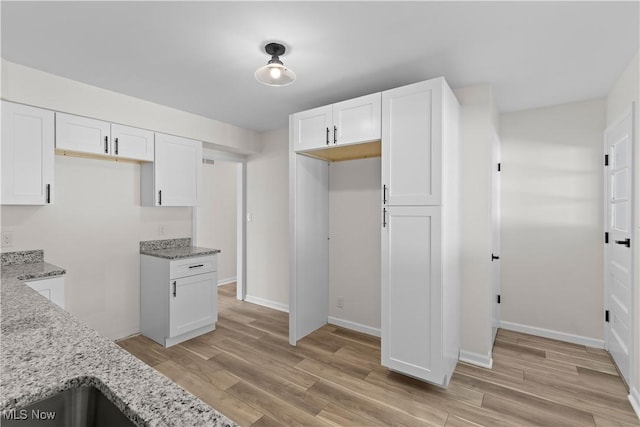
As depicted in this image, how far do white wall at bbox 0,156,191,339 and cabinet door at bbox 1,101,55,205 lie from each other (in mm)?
307

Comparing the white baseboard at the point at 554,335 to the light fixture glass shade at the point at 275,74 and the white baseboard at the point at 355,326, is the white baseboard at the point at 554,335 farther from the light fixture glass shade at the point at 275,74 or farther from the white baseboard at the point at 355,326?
the light fixture glass shade at the point at 275,74

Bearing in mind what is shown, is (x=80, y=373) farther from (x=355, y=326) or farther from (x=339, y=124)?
(x=355, y=326)

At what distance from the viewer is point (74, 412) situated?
80cm

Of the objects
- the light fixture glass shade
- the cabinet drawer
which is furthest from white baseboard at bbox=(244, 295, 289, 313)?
the light fixture glass shade

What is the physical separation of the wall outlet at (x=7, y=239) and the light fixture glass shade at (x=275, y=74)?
2493 millimetres

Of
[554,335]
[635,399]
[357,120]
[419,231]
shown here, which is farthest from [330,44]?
[554,335]

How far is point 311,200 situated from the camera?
3.47 metres

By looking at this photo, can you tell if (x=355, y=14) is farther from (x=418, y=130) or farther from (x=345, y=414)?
(x=345, y=414)

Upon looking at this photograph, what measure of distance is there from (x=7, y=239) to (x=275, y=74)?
2621 mm

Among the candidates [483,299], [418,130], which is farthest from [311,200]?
[483,299]

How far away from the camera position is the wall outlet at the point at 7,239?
8.42 feet

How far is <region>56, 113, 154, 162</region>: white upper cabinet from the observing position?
2.68m

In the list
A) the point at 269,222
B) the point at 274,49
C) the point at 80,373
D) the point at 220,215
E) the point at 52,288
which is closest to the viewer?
the point at 80,373

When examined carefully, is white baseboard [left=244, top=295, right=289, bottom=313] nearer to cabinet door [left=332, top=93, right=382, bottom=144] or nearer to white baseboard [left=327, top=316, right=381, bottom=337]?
white baseboard [left=327, top=316, right=381, bottom=337]
